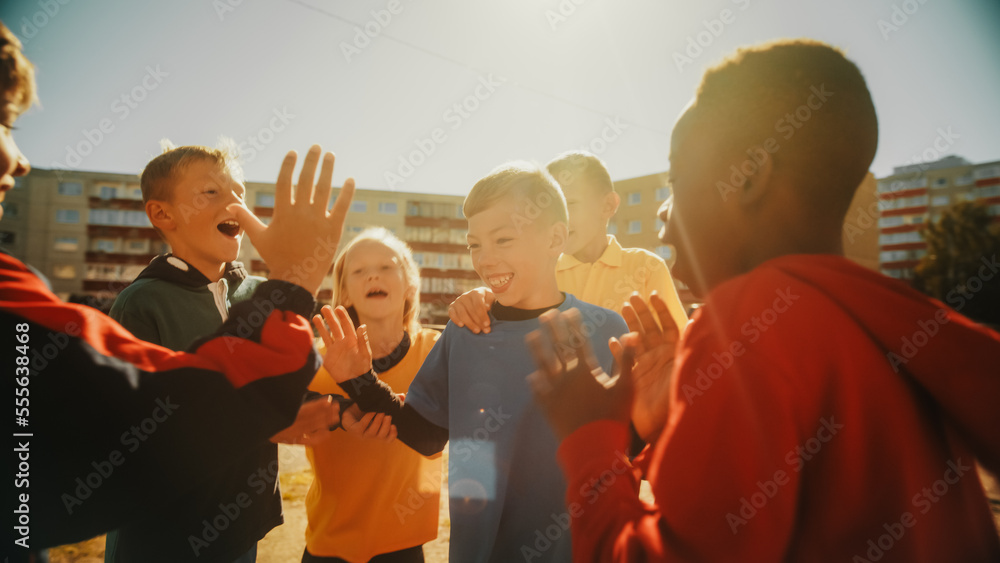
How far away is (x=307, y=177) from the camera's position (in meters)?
1.29

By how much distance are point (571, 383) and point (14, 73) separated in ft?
4.96

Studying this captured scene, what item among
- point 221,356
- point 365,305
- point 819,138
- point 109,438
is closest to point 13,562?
point 109,438

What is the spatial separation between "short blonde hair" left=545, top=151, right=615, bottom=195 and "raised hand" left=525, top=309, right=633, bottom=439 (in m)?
2.01

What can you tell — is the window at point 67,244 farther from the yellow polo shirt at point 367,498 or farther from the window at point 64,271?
the yellow polo shirt at point 367,498

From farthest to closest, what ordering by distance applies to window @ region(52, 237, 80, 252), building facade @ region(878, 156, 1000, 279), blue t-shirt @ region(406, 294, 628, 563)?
building facade @ region(878, 156, 1000, 279), window @ region(52, 237, 80, 252), blue t-shirt @ region(406, 294, 628, 563)

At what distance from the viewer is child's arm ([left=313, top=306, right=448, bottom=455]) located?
1.83 metres

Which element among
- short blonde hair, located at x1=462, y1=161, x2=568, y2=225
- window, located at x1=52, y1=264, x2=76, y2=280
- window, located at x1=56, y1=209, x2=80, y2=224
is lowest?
short blonde hair, located at x1=462, y1=161, x2=568, y2=225

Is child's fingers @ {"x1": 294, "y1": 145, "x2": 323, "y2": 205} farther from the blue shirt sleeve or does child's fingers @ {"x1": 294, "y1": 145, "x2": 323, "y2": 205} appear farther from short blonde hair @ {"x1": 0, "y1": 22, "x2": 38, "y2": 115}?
the blue shirt sleeve

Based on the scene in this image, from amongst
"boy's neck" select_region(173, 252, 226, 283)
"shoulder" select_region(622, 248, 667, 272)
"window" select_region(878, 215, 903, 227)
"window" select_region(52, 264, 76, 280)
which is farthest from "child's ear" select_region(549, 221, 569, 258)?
"window" select_region(878, 215, 903, 227)

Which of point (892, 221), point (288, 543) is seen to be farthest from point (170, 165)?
point (892, 221)

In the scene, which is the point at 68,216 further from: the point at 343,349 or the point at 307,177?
the point at 307,177

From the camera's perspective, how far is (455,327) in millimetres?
2045

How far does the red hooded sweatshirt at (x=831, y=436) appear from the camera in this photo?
693 millimetres

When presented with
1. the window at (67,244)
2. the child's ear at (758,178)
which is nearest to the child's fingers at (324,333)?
the child's ear at (758,178)
